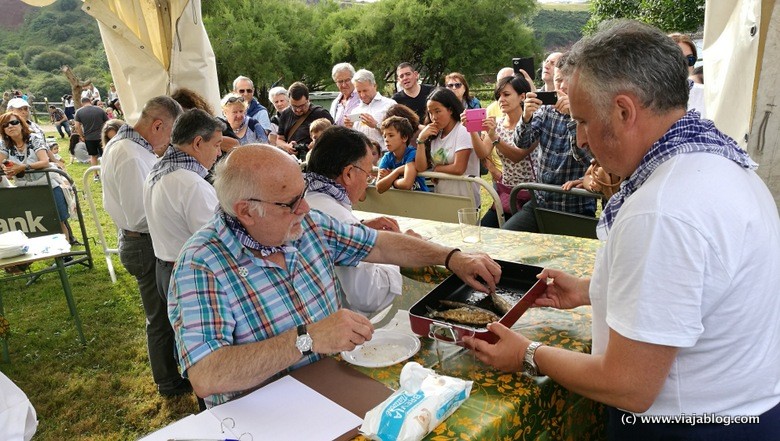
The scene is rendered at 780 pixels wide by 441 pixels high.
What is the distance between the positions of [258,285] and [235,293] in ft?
0.29

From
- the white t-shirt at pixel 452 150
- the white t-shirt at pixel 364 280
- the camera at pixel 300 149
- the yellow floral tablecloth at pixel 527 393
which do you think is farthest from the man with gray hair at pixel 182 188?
the camera at pixel 300 149

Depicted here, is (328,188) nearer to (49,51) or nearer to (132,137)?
(132,137)

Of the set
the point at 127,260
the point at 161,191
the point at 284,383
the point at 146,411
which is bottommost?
the point at 146,411

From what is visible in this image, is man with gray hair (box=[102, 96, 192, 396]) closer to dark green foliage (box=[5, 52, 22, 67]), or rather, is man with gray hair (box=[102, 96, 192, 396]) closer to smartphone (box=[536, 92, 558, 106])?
smartphone (box=[536, 92, 558, 106])

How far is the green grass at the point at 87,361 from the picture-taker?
11.7 feet

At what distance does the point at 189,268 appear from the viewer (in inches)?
68.2

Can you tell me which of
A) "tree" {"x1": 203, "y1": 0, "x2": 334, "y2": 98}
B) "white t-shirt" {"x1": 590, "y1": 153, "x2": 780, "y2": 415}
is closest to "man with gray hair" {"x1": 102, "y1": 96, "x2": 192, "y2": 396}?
"white t-shirt" {"x1": 590, "y1": 153, "x2": 780, "y2": 415}

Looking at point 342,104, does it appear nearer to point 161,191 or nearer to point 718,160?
point 161,191

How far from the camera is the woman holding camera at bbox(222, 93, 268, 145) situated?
6387 millimetres

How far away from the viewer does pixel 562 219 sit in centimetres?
367

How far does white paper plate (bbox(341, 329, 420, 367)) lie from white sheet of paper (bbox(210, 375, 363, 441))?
0.21m

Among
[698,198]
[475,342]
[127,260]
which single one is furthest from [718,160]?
[127,260]

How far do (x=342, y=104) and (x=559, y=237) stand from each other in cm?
522

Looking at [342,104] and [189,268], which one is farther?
[342,104]
